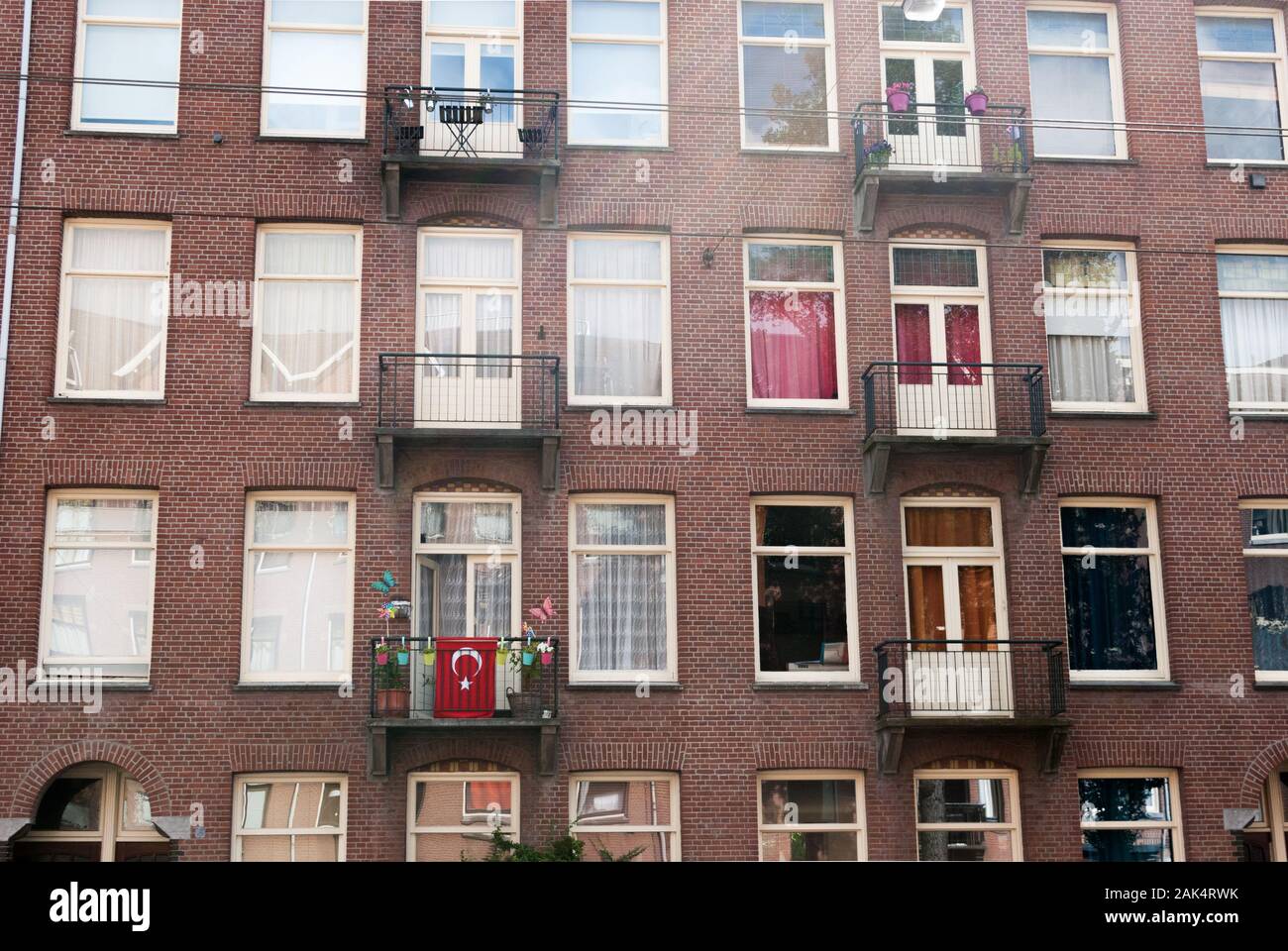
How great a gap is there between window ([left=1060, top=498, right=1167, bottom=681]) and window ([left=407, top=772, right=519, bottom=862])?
732cm

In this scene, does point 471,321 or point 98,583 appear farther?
point 471,321

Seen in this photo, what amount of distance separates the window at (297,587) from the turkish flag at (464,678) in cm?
120

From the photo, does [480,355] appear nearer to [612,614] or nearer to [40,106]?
[612,614]

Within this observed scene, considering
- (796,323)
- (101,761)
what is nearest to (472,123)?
(796,323)

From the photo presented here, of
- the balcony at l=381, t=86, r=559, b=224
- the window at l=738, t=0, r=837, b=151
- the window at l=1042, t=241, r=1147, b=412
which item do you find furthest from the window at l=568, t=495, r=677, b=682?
the window at l=1042, t=241, r=1147, b=412

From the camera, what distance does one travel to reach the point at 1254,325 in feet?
60.8

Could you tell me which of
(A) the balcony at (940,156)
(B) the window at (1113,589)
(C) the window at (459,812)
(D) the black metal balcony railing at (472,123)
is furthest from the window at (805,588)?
(D) the black metal balcony railing at (472,123)

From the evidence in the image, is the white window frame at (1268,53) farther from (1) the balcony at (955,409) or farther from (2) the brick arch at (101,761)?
(2) the brick arch at (101,761)

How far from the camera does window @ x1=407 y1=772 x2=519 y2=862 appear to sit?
1611 centimetres

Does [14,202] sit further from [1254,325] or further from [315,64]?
[1254,325]

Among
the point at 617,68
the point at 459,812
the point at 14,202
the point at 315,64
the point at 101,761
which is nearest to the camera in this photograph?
the point at 101,761

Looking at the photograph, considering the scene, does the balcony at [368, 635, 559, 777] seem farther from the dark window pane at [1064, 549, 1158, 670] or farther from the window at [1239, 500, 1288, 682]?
the window at [1239, 500, 1288, 682]

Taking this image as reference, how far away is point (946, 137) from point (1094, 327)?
3.25 m
